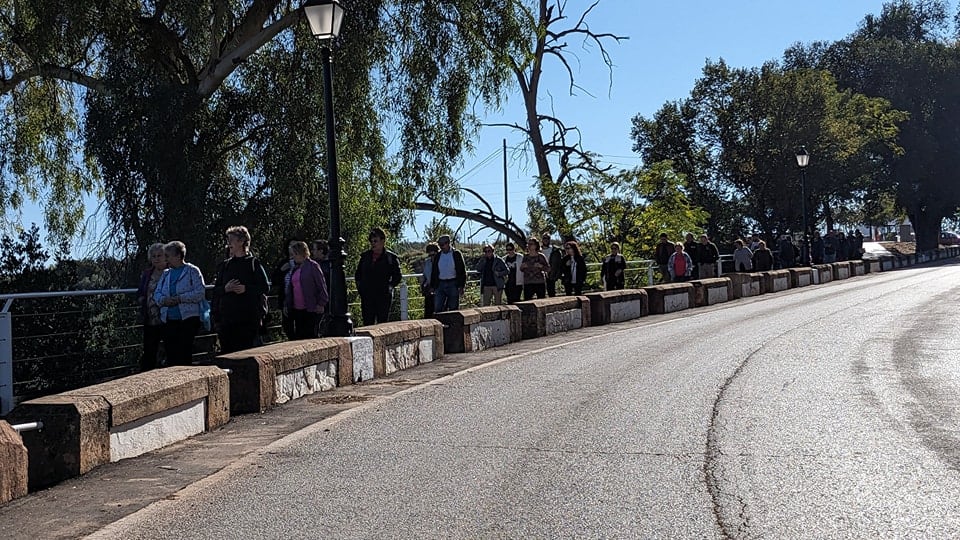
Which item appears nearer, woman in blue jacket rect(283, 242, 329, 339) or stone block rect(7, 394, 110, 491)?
stone block rect(7, 394, 110, 491)

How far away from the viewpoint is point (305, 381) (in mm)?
9617

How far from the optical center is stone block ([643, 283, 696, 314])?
21734 mm

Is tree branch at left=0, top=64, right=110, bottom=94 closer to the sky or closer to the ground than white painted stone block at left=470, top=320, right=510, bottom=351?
closer to the sky

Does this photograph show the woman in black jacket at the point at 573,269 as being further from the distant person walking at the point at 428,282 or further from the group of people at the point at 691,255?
the group of people at the point at 691,255

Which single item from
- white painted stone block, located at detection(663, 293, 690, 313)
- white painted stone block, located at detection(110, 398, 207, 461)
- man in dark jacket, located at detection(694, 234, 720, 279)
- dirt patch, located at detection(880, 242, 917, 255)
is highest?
dirt patch, located at detection(880, 242, 917, 255)

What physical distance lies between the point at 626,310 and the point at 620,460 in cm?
1406

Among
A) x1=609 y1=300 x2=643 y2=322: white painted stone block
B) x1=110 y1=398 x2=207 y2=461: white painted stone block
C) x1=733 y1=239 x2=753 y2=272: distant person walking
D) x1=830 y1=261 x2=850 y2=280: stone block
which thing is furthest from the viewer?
x1=830 y1=261 x2=850 y2=280: stone block

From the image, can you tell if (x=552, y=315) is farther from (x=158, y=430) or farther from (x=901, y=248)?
(x=901, y=248)

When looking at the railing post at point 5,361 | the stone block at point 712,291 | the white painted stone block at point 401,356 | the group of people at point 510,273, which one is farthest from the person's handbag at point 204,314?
the stone block at point 712,291

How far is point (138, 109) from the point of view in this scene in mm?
15773

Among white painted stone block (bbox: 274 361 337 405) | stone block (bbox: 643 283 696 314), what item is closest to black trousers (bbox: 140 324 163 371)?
white painted stone block (bbox: 274 361 337 405)

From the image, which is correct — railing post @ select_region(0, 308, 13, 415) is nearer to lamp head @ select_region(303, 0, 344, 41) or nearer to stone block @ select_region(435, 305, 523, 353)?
lamp head @ select_region(303, 0, 344, 41)

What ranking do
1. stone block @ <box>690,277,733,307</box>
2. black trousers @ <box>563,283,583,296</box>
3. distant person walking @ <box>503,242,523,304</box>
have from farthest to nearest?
stone block @ <box>690,277,733,307</box>
distant person walking @ <box>503,242,523,304</box>
black trousers @ <box>563,283,583,296</box>

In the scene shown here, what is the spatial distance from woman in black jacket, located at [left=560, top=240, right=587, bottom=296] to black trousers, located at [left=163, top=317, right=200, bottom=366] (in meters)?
11.2
